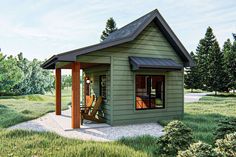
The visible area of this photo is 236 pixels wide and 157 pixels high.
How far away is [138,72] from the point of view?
9188 millimetres

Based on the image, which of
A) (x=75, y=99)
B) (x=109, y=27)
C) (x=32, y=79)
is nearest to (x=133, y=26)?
(x=75, y=99)

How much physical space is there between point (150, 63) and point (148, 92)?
1.48 meters

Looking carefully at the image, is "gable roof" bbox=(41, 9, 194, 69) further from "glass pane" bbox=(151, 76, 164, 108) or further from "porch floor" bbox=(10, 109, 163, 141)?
"porch floor" bbox=(10, 109, 163, 141)

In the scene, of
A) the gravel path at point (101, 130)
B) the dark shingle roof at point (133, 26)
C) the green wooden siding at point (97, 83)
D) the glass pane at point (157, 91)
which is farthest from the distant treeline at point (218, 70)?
the gravel path at point (101, 130)

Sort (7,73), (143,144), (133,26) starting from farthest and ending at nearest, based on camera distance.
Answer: (7,73) → (133,26) → (143,144)

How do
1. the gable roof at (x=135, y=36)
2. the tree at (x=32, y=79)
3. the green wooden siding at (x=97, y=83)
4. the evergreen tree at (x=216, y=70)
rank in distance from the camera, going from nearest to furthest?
the gable roof at (x=135, y=36) → the green wooden siding at (x=97, y=83) → the tree at (x=32, y=79) → the evergreen tree at (x=216, y=70)

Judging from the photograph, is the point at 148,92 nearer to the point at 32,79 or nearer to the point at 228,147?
the point at 228,147

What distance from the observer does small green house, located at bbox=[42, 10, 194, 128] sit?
27.1ft

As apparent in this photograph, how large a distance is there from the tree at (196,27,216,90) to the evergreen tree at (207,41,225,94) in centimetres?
91

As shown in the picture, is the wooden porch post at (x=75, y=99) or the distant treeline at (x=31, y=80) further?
the distant treeline at (x=31, y=80)

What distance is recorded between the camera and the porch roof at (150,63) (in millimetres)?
8364

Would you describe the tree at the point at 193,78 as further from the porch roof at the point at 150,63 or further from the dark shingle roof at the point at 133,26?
the porch roof at the point at 150,63

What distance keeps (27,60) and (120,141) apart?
90.3 feet

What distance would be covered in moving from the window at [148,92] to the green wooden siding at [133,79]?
0.69ft
